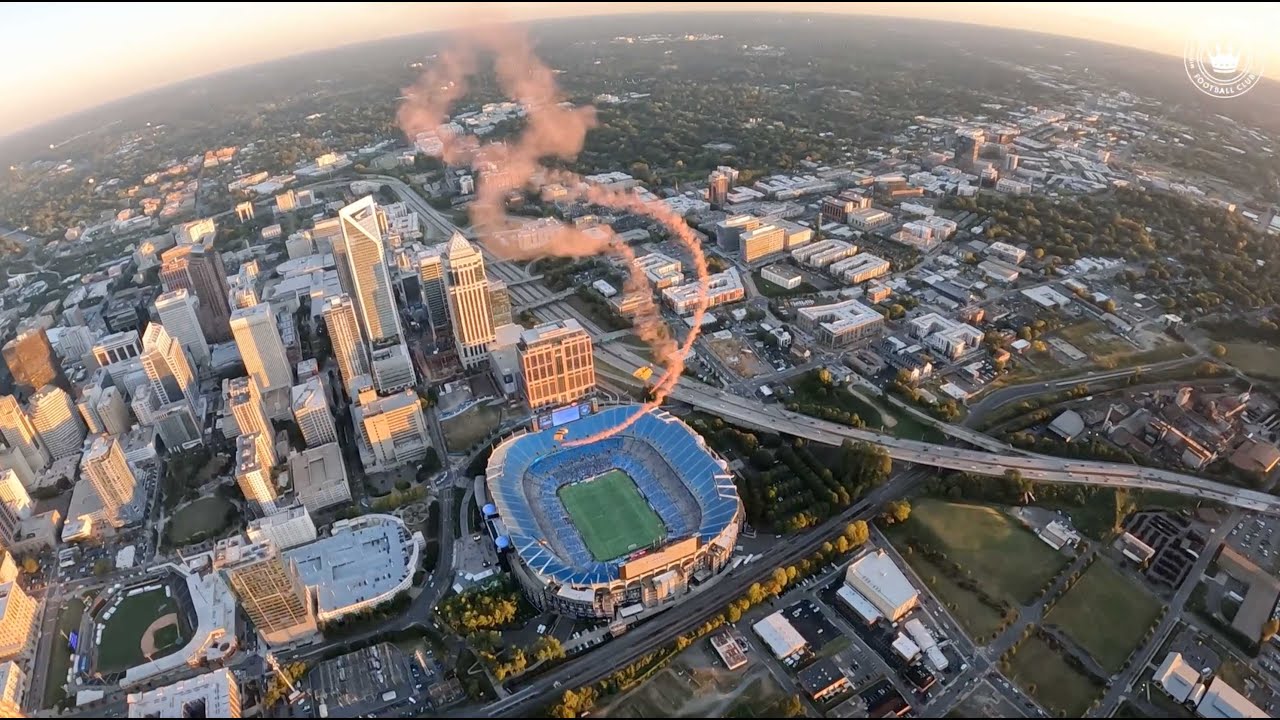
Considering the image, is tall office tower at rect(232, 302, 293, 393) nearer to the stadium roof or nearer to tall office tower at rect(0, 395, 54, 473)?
tall office tower at rect(0, 395, 54, 473)

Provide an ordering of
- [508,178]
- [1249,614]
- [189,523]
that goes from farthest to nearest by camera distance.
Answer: [508,178] < [189,523] < [1249,614]

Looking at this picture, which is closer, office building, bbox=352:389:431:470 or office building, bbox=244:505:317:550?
office building, bbox=244:505:317:550

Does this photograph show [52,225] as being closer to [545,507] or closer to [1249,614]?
[545,507]

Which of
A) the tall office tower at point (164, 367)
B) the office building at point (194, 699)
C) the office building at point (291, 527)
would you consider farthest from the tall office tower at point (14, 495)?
the office building at point (194, 699)

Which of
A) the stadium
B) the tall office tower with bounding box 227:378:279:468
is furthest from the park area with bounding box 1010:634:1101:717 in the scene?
the tall office tower with bounding box 227:378:279:468

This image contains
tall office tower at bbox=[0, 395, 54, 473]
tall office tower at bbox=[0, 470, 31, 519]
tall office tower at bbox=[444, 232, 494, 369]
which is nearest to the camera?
tall office tower at bbox=[0, 470, 31, 519]

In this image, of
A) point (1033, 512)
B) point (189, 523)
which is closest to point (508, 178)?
point (189, 523)
